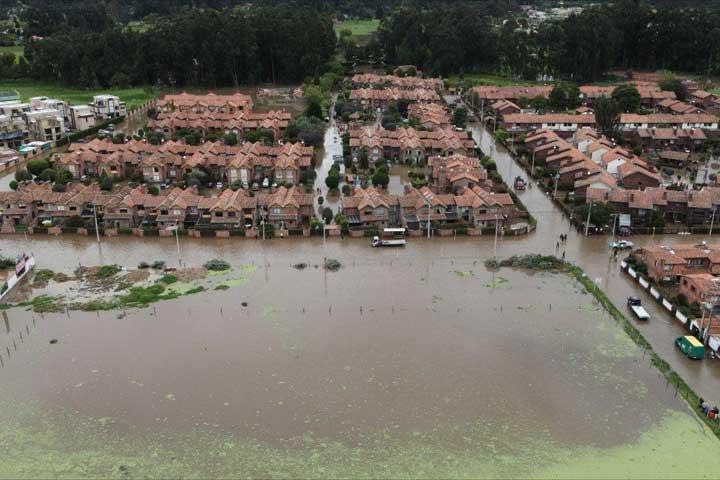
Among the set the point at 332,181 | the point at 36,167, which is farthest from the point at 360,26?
the point at 332,181

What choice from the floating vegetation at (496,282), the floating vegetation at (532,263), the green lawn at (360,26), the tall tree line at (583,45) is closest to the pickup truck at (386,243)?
the floating vegetation at (532,263)

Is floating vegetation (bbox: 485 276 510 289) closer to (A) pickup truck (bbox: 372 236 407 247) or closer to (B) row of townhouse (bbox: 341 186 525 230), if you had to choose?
(B) row of townhouse (bbox: 341 186 525 230)

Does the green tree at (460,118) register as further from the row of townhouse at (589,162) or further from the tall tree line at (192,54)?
the tall tree line at (192,54)

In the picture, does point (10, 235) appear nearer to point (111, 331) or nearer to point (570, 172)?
point (111, 331)

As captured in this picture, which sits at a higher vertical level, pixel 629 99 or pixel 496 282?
pixel 629 99

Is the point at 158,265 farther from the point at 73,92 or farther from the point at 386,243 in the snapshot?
the point at 73,92
